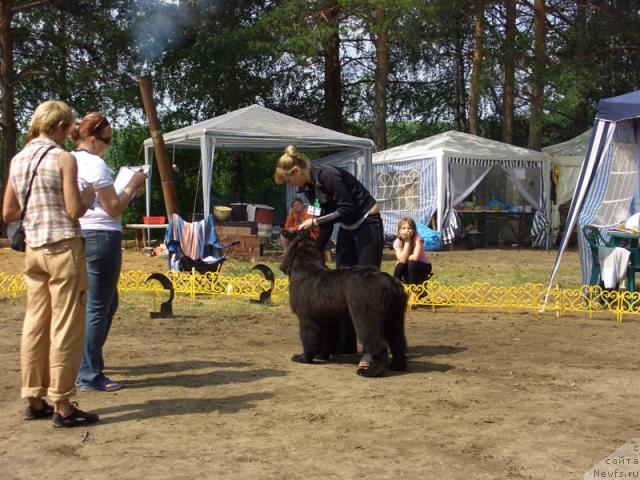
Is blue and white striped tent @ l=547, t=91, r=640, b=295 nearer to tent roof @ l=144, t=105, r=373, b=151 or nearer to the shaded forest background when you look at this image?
tent roof @ l=144, t=105, r=373, b=151

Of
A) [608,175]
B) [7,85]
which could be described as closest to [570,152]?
[608,175]

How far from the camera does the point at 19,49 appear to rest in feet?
64.2

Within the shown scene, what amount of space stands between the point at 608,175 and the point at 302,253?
4.76 m

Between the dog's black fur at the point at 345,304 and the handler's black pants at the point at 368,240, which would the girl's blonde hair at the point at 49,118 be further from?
the handler's black pants at the point at 368,240

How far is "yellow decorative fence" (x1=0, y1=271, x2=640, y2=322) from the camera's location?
781cm

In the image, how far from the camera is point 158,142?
1109 centimetres

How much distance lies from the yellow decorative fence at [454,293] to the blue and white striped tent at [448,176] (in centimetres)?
874

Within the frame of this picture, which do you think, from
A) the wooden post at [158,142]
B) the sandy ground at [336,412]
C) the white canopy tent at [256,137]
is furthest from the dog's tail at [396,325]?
the white canopy tent at [256,137]

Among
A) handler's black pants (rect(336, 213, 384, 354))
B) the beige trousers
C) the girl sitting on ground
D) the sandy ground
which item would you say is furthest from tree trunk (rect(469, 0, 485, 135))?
the beige trousers

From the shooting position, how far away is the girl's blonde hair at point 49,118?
398cm

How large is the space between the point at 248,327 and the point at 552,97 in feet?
48.1

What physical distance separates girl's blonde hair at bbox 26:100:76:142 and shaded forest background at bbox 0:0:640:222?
14.2 meters

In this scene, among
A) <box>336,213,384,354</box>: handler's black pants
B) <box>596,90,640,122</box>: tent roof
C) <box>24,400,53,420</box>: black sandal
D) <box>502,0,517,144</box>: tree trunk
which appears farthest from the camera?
<box>502,0,517,144</box>: tree trunk

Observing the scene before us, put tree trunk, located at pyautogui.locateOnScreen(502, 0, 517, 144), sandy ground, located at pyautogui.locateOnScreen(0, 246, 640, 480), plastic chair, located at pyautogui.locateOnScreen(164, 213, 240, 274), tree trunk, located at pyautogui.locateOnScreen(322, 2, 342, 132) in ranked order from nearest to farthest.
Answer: sandy ground, located at pyautogui.locateOnScreen(0, 246, 640, 480) → plastic chair, located at pyautogui.locateOnScreen(164, 213, 240, 274) → tree trunk, located at pyautogui.locateOnScreen(502, 0, 517, 144) → tree trunk, located at pyautogui.locateOnScreen(322, 2, 342, 132)
